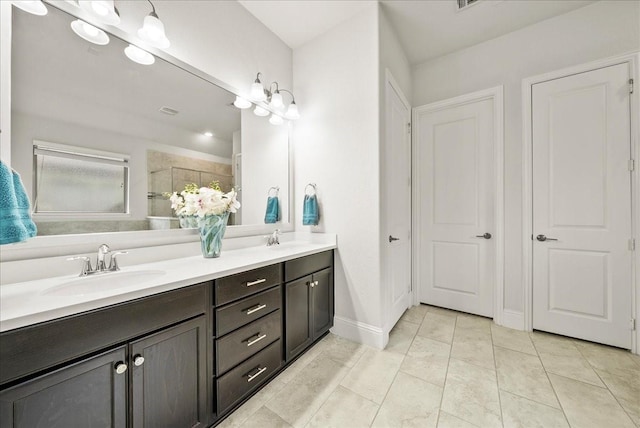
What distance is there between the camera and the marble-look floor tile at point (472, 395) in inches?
53.3

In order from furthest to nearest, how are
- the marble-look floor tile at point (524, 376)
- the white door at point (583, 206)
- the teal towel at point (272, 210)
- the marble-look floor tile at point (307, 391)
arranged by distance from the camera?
the teal towel at point (272, 210) < the white door at point (583, 206) < the marble-look floor tile at point (524, 376) < the marble-look floor tile at point (307, 391)

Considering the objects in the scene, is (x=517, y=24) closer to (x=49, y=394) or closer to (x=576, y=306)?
(x=576, y=306)

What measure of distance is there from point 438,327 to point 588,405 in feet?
3.43

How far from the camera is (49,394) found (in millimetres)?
792

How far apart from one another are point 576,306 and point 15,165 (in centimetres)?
384

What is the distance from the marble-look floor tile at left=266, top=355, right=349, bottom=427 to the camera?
1380mm

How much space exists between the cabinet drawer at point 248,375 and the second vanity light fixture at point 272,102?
6.14 feet

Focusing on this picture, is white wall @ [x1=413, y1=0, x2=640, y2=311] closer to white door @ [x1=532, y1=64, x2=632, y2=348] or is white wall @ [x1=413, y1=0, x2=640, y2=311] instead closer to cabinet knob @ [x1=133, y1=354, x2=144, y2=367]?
white door @ [x1=532, y1=64, x2=632, y2=348]

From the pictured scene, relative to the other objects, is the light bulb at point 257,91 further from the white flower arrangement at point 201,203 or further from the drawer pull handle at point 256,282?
the drawer pull handle at point 256,282

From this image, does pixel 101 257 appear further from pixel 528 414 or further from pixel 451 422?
pixel 528 414

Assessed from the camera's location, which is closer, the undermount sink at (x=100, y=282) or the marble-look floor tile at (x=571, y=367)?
the undermount sink at (x=100, y=282)

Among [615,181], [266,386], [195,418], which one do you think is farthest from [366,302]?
[615,181]

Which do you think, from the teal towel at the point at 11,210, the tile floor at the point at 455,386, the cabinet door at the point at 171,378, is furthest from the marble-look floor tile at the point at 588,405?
the teal towel at the point at 11,210

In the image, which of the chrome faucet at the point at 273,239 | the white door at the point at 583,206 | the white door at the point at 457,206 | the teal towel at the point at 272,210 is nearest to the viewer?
the white door at the point at 583,206
